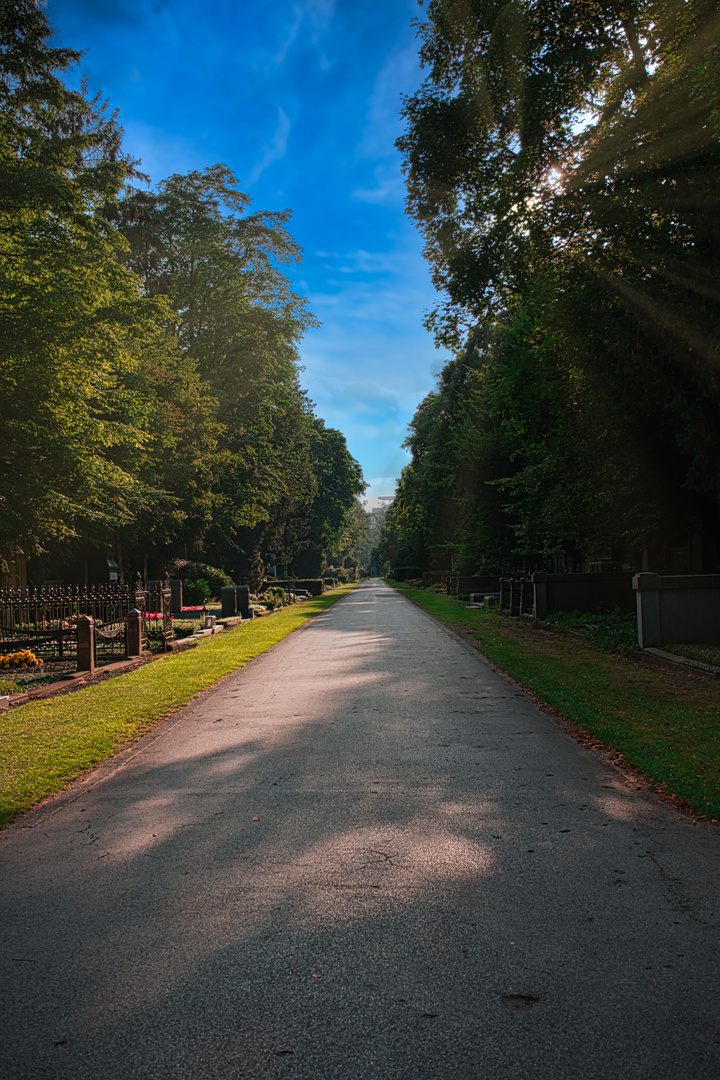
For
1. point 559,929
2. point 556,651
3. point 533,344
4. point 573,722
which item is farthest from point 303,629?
point 559,929

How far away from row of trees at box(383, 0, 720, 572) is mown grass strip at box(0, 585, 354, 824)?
9135mm

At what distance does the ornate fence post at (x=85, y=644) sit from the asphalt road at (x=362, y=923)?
6.41 metres

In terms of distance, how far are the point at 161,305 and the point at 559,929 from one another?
19432 mm

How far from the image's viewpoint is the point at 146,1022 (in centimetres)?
258

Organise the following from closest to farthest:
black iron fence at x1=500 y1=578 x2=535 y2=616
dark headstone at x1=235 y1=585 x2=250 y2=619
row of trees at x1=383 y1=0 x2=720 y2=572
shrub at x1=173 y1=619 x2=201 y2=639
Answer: row of trees at x1=383 y1=0 x2=720 y2=572 → shrub at x1=173 y1=619 x2=201 y2=639 → black iron fence at x1=500 y1=578 x2=535 y2=616 → dark headstone at x1=235 y1=585 x2=250 y2=619

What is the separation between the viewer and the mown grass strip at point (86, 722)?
5758 millimetres

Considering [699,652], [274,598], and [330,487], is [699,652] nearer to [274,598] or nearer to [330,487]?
[274,598]

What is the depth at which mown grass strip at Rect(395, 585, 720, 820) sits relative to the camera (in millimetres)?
5488

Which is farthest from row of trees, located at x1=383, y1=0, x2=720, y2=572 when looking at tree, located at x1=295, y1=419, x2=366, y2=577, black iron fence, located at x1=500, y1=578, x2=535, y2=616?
tree, located at x1=295, y1=419, x2=366, y2=577

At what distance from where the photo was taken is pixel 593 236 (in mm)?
15555

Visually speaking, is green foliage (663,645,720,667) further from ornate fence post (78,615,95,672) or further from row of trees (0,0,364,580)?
row of trees (0,0,364,580)

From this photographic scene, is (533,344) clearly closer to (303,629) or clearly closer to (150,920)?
(303,629)

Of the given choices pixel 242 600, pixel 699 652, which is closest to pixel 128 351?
pixel 242 600

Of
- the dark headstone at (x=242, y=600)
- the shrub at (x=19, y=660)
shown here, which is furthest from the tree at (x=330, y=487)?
the shrub at (x=19, y=660)
